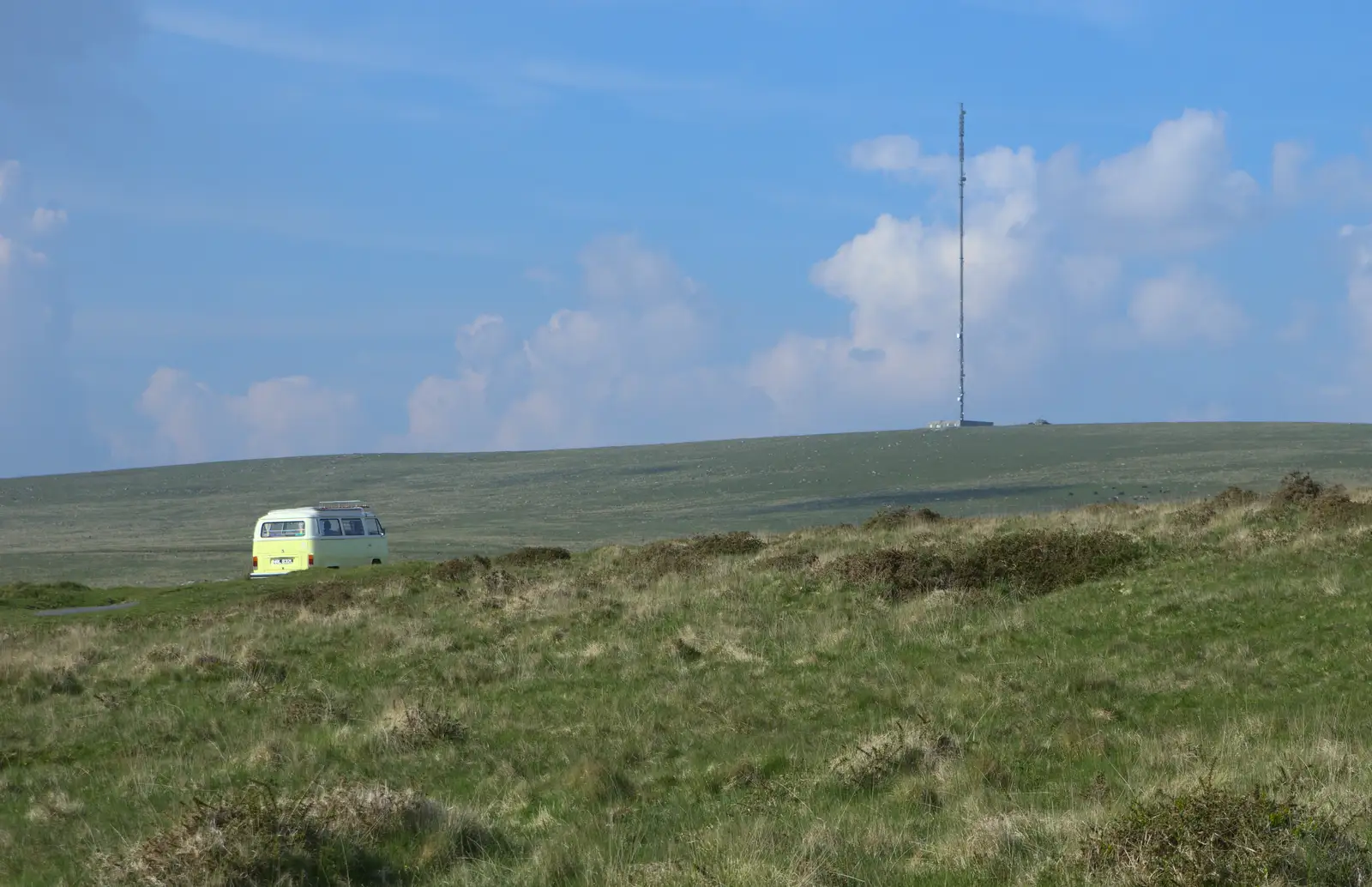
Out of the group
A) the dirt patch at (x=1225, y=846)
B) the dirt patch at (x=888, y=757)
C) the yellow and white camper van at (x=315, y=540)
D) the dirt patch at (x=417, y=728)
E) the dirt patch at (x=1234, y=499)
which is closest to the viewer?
the dirt patch at (x=1225, y=846)

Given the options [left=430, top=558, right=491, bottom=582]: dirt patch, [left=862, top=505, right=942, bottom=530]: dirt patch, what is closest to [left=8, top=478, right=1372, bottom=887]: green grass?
[left=430, top=558, right=491, bottom=582]: dirt patch

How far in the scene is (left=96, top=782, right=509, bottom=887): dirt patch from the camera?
361 inches

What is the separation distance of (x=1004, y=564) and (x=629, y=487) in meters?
72.6

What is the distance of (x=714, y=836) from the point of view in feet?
30.3

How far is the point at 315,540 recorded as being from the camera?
42.5 meters

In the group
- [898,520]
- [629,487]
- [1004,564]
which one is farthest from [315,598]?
[629,487]

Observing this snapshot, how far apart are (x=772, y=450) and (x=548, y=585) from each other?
3218 inches

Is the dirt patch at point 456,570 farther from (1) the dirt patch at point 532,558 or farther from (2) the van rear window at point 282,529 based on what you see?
(2) the van rear window at point 282,529

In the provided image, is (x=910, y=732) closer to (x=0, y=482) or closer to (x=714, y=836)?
(x=714, y=836)

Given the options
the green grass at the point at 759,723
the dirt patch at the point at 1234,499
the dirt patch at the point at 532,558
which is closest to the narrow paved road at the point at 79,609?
the green grass at the point at 759,723

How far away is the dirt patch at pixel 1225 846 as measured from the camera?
7.23 meters

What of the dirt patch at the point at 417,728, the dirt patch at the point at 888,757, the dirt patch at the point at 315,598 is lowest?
the dirt patch at the point at 315,598

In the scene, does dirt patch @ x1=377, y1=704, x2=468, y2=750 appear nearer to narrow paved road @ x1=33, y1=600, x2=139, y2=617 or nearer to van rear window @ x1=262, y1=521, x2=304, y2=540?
narrow paved road @ x1=33, y1=600, x2=139, y2=617

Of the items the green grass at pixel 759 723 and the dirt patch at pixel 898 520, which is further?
the dirt patch at pixel 898 520
